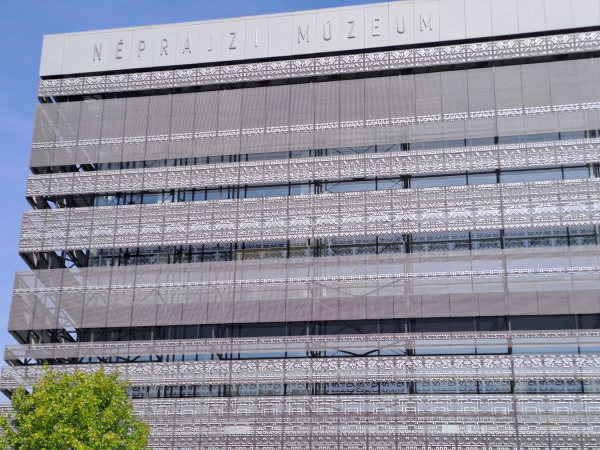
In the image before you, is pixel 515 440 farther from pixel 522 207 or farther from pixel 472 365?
pixel 522 207

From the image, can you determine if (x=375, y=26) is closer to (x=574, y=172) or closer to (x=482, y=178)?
(x=482, y=178)

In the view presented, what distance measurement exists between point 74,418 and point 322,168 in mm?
18475

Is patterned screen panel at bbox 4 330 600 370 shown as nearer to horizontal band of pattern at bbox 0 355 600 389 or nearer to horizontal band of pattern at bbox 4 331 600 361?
horizontal band of pattern at bbox 4 331 600 361

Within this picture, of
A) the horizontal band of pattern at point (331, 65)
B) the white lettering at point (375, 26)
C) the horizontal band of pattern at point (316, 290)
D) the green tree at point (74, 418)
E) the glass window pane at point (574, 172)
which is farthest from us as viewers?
the white lettering at point (375, 26)

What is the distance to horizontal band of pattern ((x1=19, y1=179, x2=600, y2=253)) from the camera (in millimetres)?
40938

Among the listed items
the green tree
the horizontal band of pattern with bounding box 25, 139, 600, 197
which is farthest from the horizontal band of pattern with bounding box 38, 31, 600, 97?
the green tree

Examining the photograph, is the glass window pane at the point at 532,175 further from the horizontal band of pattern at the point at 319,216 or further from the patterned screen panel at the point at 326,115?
the patterned screen panel at the point at 326,115

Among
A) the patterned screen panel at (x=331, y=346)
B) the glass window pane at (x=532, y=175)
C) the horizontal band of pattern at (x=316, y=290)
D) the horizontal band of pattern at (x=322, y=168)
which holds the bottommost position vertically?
the patterned screen panel at (x=331, y=346)

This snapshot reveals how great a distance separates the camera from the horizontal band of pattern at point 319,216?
134 feet

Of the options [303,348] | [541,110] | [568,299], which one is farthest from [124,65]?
[568,299]

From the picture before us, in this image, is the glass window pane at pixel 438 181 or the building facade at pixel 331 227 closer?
the building facade at pixel 331 227

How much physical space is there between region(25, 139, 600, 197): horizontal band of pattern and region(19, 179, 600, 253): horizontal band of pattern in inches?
46.9

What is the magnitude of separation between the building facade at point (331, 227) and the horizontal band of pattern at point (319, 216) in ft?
0.38

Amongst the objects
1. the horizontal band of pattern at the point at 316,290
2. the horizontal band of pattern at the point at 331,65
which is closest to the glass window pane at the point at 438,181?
the horizontal band of pattern at the point at 316,290
